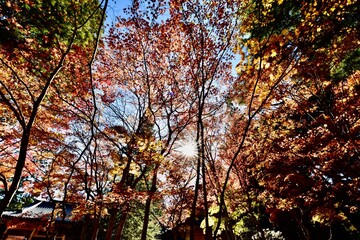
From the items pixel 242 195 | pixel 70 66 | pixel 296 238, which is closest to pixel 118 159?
pixel 70 66

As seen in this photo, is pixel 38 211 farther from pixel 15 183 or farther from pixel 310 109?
pixel 310 109

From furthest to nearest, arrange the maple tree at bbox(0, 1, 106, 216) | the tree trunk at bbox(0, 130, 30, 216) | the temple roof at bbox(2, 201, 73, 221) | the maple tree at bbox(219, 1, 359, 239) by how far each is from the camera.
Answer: the temple roof at bbox(2, 201, 73, 221)
the maple tree at bbox(0, 1, 106, 216)
the maple tree at bbox(219, 1, 359, 239)
the tree trunk at bbox(0, 130, 30, 216)

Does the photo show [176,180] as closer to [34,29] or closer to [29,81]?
[29,81]

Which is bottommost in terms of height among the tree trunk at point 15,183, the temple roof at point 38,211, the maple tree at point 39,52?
the tree trunk at point 15,183

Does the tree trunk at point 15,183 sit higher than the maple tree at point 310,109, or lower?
lower

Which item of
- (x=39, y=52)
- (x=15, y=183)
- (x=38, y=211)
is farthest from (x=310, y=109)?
(x=38, y=211)

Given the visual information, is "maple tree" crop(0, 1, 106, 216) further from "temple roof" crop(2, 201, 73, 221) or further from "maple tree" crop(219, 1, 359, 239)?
"temple roof" crop(2, 201, 73, 221)

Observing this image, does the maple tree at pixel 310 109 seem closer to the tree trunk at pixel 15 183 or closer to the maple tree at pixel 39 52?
the tree trunk at pixel 15 183

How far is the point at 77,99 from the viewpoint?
9.94 meters

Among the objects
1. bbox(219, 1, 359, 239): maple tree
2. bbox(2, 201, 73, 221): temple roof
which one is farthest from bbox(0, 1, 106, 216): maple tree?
bbox(2, 201, 73, 221): temple roof

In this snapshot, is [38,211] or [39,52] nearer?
[39,52]

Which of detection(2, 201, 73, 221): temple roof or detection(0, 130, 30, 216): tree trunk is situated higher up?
detection(2, 201, 73, 221): temple roof

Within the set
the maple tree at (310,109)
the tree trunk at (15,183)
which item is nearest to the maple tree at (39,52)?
the tree trunk at (15,183)

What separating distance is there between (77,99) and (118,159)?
6.11 meters
